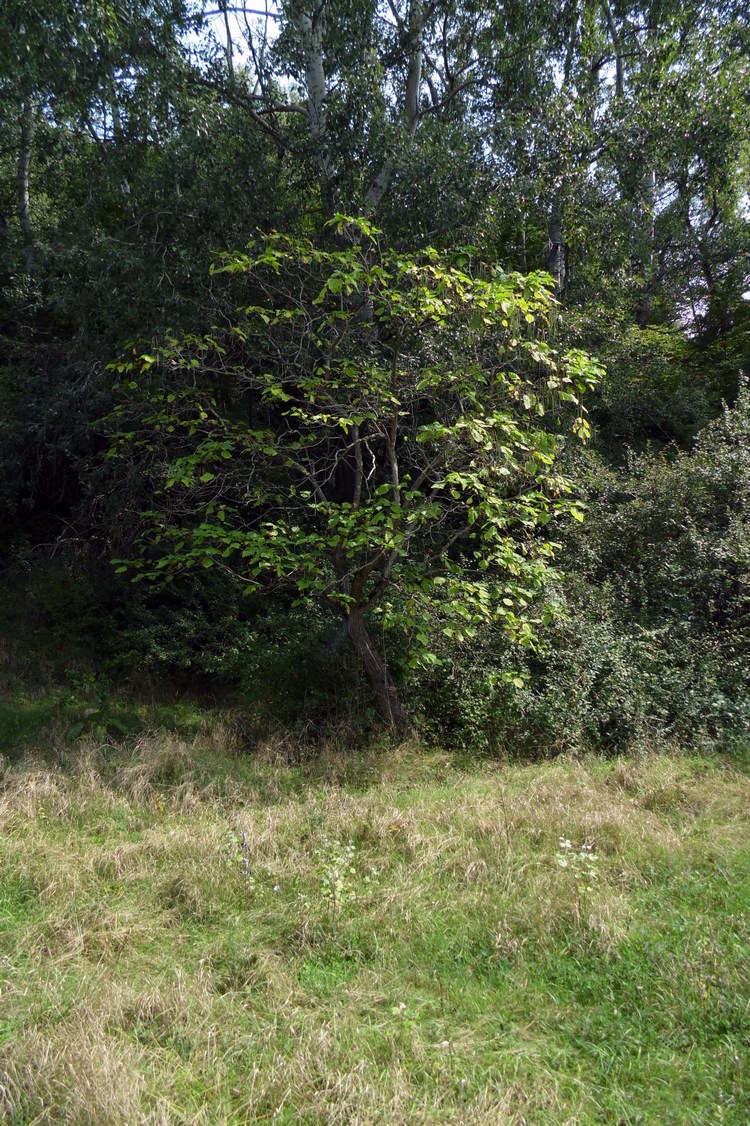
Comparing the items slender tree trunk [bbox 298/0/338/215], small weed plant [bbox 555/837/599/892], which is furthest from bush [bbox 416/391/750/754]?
slender tree trunk [bbox 298/0/338/215]

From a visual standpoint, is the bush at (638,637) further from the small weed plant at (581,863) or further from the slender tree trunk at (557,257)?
the slender tree trunk at (557,257)

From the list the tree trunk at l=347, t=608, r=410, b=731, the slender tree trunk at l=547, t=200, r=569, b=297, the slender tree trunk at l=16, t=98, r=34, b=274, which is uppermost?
the slender tree trunk at l=16, t=98, r=34, b=274

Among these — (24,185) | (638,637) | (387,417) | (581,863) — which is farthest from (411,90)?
(581,863)

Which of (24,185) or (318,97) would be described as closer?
(318,97)

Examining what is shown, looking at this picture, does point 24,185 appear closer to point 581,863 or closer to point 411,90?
point 411,90

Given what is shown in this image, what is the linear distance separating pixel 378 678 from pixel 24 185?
33.0 feet

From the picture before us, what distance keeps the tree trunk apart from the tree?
0.01 m

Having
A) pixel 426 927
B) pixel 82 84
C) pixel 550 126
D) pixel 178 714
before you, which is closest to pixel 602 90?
pixel 550 126

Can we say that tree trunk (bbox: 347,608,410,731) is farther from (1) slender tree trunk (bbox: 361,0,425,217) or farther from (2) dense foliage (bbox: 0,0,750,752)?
(1) slender tree trunk (bbox: 361,0,425,217)

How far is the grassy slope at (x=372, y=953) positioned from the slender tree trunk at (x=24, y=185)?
801cm

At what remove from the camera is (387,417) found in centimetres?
704

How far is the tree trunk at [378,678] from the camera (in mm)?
7238

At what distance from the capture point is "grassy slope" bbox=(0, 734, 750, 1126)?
274 centimetres

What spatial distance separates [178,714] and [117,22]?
6.50 m
